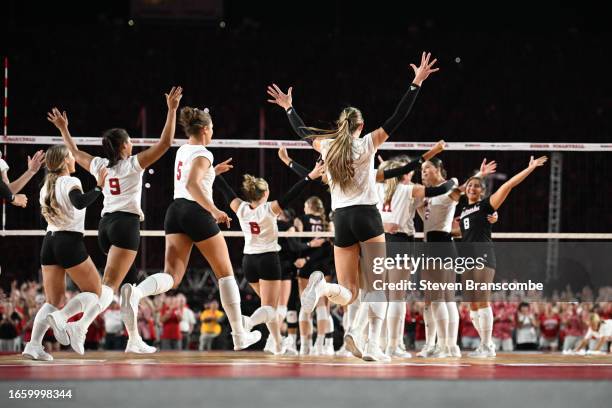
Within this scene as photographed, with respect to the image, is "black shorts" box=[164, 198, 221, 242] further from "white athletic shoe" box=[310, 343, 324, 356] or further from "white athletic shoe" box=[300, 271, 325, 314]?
"white athletic shoe" box=[310, 343, 324, 356]

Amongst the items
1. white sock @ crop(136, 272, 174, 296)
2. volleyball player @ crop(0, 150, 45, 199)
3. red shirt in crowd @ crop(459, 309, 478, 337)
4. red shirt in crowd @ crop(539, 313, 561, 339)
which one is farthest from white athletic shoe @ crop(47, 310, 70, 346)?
red shirt in crowd @ crop(539, 313, 561, 339)

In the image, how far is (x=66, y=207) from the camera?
680 centimetres

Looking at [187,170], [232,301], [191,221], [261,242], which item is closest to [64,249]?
[191,221]

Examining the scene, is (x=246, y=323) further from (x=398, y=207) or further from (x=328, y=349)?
(x=328, y=349)

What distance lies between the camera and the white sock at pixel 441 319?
8180 millimetres

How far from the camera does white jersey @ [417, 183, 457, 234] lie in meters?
8.30

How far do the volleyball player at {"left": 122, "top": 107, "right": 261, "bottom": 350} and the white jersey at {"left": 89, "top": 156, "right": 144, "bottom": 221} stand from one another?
325mm

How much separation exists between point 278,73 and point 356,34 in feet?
8.63

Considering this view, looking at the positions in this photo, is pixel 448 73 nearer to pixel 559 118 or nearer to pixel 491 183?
pixel 559 118

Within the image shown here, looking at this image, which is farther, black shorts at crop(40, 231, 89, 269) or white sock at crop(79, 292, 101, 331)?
black shorts at crop(40, 231, 89, 269)

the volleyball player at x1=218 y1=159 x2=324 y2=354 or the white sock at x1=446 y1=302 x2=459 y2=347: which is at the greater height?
the volleyball player at x1=218 y1=159 x2=324 y2=354

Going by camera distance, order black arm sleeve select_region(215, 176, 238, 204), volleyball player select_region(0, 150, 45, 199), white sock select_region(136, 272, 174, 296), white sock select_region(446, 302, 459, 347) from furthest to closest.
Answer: white sock select_region(446, 302, 459, 347), black arm sleeve select_region(215, 176, 238, 204), volleyball player select_region(0, 150, 45, 199), white sock select_region(136, 272, 174, 296)

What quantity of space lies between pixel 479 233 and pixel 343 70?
16245 millimetres

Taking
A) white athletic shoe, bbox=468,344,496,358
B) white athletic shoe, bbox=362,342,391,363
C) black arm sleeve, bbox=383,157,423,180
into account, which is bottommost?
white athletic shoe, bbox=468,344,496,358
